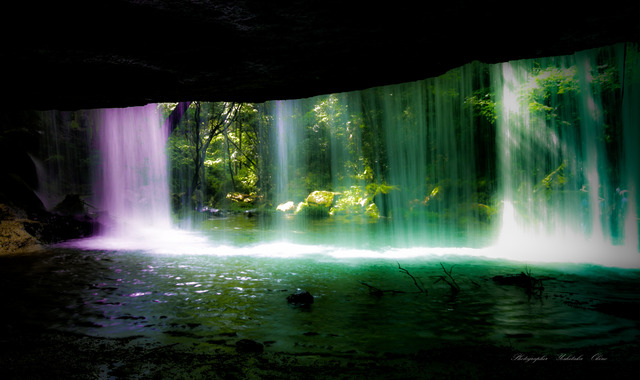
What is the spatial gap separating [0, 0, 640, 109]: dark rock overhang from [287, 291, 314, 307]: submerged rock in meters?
3.42

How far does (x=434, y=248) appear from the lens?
500 inches

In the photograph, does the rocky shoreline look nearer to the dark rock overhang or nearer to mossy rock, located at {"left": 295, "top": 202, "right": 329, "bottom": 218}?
the dark rock overhang

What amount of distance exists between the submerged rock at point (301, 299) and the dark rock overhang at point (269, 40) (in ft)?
11.2

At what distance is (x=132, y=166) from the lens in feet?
62.2

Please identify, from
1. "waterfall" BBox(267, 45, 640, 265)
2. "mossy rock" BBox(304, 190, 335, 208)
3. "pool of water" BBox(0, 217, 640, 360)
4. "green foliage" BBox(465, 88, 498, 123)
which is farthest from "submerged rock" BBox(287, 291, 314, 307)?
"mossy rock" BBox(304, 190, 335, 208)

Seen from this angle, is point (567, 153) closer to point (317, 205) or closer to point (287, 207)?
point (317, 205)

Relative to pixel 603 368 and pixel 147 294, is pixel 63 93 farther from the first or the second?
pixel 603 368

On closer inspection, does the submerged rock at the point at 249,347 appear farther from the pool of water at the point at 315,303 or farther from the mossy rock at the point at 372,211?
the mossy rock at the point at 372,211

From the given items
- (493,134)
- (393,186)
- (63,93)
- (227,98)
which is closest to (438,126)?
(493,134)

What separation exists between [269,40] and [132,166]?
18519 mm

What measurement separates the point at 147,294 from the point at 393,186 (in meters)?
19.9

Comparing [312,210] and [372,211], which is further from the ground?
[312,210]

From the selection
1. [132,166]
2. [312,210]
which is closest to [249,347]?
[132,166]

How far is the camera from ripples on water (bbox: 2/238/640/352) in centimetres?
418
